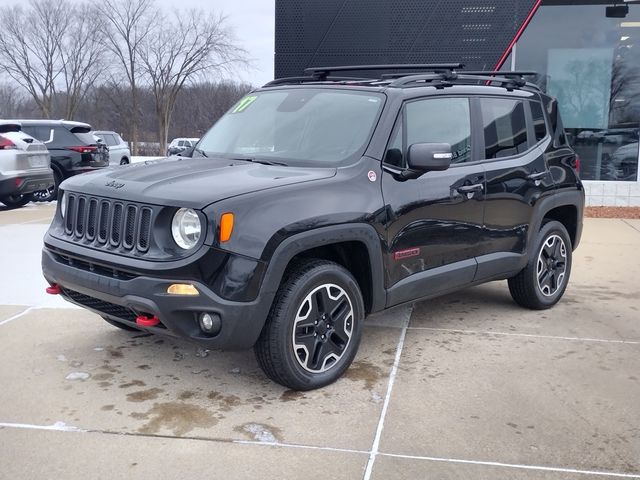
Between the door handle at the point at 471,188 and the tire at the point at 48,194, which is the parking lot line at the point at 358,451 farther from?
the tire at the point at 48,194

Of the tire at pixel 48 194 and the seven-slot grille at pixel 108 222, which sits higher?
the seven-slot grille at pixel 108 222

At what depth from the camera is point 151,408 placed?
3.78 m

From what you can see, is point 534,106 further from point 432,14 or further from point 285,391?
point 432,14

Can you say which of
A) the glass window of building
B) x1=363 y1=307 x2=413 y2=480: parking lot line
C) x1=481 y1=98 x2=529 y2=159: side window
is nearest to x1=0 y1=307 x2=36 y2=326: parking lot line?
x1=363 y1=307 x2=413 y2=480: parking lot line

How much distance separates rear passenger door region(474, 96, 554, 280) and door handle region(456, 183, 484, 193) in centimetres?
11

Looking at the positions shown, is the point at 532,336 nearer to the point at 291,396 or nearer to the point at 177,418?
the point at 291,396

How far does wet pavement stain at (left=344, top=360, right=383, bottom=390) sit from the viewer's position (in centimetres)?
422

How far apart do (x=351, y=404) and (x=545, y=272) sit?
8.96ft

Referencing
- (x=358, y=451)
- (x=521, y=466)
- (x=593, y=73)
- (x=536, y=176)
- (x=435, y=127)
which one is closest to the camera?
(x=521, y=466)

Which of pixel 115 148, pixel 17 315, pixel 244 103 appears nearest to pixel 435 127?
pixel 244 103

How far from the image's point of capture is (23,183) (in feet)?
37.8

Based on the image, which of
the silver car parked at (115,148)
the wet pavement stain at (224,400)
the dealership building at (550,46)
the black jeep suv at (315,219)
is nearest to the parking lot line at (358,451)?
the wet pavement stain at (224,400)

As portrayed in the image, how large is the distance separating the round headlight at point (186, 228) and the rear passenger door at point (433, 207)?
1.27 m

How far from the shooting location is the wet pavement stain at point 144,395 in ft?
12.8
